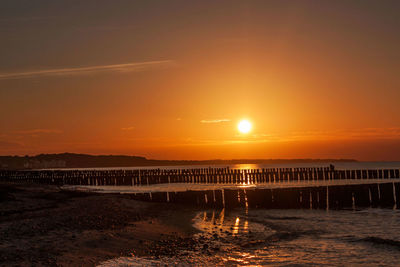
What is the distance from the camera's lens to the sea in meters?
11.9

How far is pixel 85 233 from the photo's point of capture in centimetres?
1390

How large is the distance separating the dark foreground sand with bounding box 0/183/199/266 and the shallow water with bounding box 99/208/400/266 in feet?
3.00

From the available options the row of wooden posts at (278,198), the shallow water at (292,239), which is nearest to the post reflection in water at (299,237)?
the shallow water at (292,239)

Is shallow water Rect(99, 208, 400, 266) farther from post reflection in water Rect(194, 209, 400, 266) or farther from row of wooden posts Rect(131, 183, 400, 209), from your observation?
row of wooden posts Rect(131, 183, 400, 209)

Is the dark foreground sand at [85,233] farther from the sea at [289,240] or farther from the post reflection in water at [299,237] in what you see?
the post reflection in water at [299,237]

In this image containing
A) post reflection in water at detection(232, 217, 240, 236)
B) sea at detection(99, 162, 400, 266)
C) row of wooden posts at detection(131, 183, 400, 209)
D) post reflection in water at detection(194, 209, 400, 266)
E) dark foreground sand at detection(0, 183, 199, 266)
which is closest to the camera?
dark foreground sand at detection(0, 183, 199, 266)

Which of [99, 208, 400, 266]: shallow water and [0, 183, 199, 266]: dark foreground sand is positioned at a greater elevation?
[0, 183, 199, 266]: dark foreground sand

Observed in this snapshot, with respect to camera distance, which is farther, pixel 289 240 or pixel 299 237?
pixel 299 237

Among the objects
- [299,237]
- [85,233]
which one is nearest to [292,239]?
[299,237]

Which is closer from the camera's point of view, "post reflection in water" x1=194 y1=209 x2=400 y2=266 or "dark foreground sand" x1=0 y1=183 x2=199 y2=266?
"dark foreground sand" x1=0 y1=183 x2=199 y2=266

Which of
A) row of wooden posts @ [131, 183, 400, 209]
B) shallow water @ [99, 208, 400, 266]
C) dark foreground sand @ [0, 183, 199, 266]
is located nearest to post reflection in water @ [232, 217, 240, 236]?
shallow water @ [99, 208, 400, 266]

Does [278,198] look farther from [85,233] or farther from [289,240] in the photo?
[85,233]

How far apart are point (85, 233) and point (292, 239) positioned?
8233 millimetres

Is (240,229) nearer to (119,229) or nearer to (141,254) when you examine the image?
(119,229)
